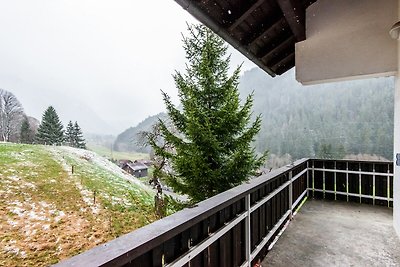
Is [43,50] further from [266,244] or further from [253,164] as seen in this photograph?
[266,244]

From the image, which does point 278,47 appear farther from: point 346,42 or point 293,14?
point 293,14

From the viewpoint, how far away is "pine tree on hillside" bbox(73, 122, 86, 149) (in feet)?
90.4

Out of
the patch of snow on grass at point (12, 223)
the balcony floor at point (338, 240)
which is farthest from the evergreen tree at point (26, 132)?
the balcony floor at point (338, 240)

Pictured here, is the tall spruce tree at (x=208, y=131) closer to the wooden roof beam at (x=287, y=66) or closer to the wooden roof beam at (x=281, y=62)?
the wooden roof beam at (x=287, y=66)

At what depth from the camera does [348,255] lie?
2586 millimetres

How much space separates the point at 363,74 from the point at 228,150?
147 inches

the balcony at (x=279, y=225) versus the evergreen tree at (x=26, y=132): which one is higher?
the evergreen tree at (x=26, y=132)

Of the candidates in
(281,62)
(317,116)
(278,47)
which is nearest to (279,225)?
(278,47)

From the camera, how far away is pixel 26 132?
21875mm

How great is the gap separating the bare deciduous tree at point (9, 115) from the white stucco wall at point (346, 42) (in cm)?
2326

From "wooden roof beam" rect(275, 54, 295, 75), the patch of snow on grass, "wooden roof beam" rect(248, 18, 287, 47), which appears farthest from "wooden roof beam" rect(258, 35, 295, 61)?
the patch of snow on grass

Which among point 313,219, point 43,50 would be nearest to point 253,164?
point 313,219

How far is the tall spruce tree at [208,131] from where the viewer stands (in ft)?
19.9

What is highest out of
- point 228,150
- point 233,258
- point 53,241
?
point 228,150
